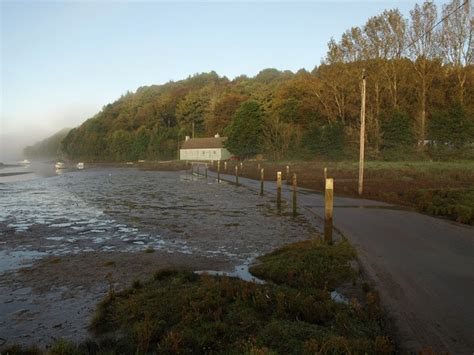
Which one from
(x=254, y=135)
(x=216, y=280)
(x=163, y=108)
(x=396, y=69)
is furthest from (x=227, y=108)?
(x=216, y=280)

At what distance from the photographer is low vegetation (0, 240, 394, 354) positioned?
4383 millimetres

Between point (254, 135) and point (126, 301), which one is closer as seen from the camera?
point (126, 301)

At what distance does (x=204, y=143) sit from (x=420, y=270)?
8236cm

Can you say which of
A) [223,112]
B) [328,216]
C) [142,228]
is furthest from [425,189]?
[223,112]

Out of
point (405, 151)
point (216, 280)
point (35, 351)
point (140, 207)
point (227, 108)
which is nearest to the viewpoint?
point (35, 351)

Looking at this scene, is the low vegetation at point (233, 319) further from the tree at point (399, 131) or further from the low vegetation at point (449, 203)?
the tree at point (399, 131)

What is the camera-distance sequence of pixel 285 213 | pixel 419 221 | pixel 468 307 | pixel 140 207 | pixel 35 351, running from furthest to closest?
pixel 140 207 < pixel 285 213 < pixel 419 221 < pixel 468 307 < pixel 35 351

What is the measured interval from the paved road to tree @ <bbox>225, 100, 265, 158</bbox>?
55.4 meters

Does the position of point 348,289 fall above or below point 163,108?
below

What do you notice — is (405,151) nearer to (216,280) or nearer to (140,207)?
(140,207)

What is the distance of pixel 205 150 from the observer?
86875 mm

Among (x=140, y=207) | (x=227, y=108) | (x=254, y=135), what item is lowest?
(x=140, y=207)

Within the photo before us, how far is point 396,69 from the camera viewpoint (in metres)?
49.2

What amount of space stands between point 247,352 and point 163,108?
134883 mm
